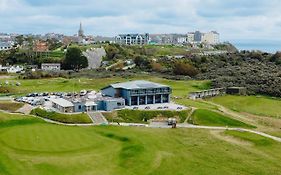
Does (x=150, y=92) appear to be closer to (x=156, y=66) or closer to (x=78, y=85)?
(x=78, y=85)

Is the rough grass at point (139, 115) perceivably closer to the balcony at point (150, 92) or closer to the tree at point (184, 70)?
the balcony at point (150, 92)

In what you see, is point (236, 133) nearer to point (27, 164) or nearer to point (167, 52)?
point (27, 164)

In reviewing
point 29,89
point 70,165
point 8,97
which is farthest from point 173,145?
point 29,89

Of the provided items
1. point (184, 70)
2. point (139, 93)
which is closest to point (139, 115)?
point (139, 93)

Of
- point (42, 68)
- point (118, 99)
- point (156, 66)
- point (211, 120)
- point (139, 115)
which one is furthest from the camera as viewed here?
point (42, 68)

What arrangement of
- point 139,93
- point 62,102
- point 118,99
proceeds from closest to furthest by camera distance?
point 62,102
point 118,99
point 139,93

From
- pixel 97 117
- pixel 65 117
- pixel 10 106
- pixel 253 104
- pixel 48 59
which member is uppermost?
pixel 48 59

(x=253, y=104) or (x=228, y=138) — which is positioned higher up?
(x=228, y=138)

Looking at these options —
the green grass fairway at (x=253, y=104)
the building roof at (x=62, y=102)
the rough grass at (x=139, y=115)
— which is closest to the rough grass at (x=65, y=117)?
the building roof at (x=62, y=102)
